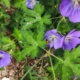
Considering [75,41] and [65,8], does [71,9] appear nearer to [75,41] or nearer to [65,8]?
[65,8]

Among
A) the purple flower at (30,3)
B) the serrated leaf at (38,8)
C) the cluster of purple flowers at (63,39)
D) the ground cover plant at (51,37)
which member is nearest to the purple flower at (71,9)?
the ground cover plant at (51,37)

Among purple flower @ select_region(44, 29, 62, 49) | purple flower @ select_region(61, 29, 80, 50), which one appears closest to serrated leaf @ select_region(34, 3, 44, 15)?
purple flower @ select_region(44, 29, 62, 49)

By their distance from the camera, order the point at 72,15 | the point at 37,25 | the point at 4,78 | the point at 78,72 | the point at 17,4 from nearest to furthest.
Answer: the point at 72,15, the point at 78,72, the point at 37,25, the point at 17,4, the point at 4,78

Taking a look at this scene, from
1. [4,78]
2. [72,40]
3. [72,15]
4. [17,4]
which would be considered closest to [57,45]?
[72,40]

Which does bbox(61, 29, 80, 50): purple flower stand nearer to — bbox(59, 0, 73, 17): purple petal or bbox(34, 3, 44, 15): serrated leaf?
bbox(59, 0, 73, 17): purple petal

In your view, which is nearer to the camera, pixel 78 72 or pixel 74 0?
pixel 74 0

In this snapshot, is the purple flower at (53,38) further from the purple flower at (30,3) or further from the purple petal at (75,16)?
the purple flower at (30,3)

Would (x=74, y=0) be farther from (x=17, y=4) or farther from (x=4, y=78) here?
(x=4, y=78)
